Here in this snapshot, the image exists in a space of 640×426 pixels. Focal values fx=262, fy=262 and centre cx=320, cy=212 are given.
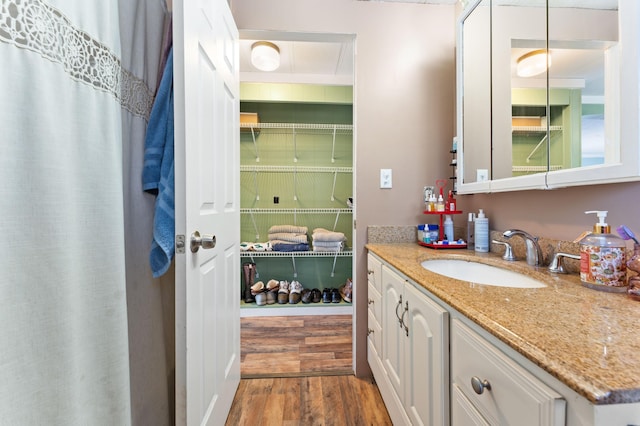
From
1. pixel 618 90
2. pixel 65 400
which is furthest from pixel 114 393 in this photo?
pixel 618 90

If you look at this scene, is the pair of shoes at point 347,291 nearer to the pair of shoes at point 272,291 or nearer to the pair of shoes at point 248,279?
the pair of shoes at point 272,291

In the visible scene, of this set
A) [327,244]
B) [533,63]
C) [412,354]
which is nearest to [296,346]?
[327,244]

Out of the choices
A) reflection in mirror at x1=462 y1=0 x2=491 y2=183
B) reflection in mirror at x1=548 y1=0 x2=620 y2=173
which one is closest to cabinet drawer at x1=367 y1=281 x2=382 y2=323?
reflection in mirror at x1=462 y1=0 x2=491 y2=183

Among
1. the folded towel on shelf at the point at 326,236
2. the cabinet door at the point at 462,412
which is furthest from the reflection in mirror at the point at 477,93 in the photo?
the folded towel on shelf at the point at 326,236

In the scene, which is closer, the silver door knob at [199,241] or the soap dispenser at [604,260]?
the soap dispenser at [604,260]

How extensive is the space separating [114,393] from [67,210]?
49 cm

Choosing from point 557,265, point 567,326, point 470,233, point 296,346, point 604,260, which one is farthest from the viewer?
point 296,346

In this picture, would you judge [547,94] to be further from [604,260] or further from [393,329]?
[393,329]

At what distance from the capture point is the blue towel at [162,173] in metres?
0.85

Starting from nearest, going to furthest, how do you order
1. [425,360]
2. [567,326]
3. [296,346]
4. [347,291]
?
[567,326], [425,360], [296,346], [347,291]

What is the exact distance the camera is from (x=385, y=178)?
1632 millimetres

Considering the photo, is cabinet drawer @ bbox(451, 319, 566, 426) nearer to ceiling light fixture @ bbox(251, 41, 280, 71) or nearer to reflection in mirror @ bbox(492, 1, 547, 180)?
reflection in mirror @ bbox(492, 1, 547, 180)

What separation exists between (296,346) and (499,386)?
1.65 m

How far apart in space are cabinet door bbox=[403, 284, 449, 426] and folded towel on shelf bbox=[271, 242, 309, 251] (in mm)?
1539
